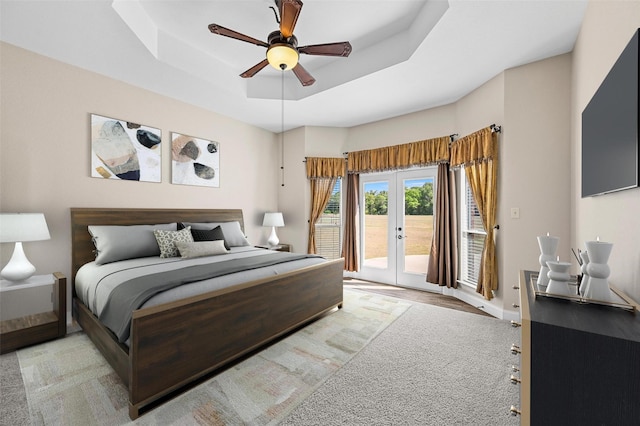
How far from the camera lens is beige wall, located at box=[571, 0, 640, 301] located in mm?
1312

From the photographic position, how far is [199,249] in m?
2.93

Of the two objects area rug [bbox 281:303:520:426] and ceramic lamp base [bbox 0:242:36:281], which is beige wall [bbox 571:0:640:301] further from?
ceramic lamp base [bbox 0:242:36:281]

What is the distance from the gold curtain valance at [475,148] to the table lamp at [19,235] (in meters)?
4.48

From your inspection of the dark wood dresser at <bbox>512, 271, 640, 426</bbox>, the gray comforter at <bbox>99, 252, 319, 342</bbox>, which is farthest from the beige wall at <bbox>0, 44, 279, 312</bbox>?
the dark wood dresser at <bbox>512, 271, 640, 426</bbox>

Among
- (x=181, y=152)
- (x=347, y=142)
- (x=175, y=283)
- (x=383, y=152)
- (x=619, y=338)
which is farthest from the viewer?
(x=347, y=142)

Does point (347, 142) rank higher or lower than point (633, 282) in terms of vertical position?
higher

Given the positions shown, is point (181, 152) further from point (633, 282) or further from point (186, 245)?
point (633, 282)

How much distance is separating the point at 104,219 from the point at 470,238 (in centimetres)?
453

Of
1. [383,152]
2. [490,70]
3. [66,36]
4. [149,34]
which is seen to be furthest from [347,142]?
[66,36]

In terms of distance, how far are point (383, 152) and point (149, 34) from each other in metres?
3.34

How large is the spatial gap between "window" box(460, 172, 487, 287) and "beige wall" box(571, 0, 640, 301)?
101 cm

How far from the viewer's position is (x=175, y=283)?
1841 mm

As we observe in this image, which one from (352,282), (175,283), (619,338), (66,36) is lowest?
(352,282)

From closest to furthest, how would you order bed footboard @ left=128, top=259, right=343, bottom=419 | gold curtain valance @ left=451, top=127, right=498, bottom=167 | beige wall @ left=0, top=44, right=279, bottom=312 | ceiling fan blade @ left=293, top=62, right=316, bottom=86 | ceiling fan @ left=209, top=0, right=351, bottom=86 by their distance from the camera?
bed footboard @ left=128, top=259, right=343, bottom=419 < ceiling fan @ left=209, top=0, right=351, bottom=86 < ceiling fan blade @ left=293, top=62, right=316, bottom=86 < beige wall @ left=0, top=44, right=279, bottom=312 < gold curtain valance @ left=451, top=127, right=498, bottom=167
